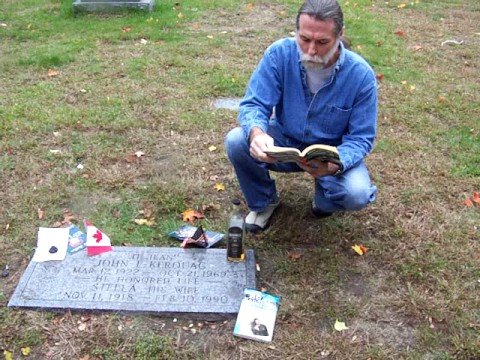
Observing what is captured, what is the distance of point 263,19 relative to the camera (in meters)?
7.00

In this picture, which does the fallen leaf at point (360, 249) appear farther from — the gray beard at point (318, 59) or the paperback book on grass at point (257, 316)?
the gray beard at point (318, 59)

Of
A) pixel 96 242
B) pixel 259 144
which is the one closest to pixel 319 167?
pixel 259 144

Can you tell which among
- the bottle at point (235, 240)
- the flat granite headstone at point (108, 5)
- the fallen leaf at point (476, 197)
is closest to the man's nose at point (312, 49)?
the bottle at point (235, 240)

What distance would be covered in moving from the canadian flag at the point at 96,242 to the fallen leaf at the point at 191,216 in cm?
51

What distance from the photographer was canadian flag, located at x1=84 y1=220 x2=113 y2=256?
9.46 feet

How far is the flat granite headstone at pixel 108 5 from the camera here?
22.8ft

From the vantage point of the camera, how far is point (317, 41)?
2.52 metres

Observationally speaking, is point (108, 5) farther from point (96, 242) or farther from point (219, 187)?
point (96, 242)

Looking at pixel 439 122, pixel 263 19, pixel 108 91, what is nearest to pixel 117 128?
pixel 108 91

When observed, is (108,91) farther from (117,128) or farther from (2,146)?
(2,146)

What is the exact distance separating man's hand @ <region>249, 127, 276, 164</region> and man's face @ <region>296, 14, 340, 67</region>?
44 centimetres

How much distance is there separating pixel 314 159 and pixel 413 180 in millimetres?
1431

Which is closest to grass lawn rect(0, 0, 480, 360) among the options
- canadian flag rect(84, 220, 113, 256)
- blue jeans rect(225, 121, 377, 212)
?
canadian flag rect(84, 220, 113, 256)

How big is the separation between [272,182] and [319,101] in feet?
2.02
